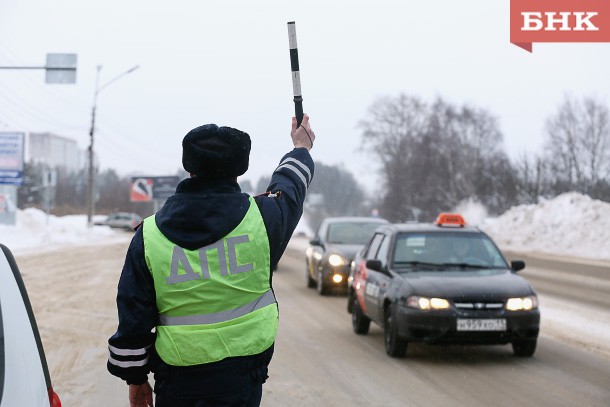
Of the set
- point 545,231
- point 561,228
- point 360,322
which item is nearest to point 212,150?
point 360,322

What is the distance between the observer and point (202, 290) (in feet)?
11.0

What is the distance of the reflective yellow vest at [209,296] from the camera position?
3.31 metres

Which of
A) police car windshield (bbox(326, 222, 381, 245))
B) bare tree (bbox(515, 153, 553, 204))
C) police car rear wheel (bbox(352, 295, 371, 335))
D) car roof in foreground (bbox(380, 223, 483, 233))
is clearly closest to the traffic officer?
car roof in foreground (bbox(380, 223, 483, 233))

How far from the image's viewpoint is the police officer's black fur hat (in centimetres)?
339

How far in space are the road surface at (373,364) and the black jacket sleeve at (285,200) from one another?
379cm

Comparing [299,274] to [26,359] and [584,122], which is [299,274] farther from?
[584,122]

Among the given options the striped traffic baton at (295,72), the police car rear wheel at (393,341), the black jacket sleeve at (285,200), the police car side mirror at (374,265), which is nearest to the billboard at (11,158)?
the police car side mirror at (374,265)

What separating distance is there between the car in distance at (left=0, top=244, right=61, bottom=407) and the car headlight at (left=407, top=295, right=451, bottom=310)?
647cm

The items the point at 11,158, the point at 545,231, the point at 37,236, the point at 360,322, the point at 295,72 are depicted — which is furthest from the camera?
the point at 37,236

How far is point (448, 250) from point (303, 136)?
6940mm

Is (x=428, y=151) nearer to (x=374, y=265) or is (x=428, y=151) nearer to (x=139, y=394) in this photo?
(x=374, y=265)

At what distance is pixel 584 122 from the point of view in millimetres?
72375

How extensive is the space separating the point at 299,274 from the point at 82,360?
15370 mm

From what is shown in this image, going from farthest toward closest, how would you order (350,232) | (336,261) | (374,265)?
(350,232), (336,261), (374,265)
